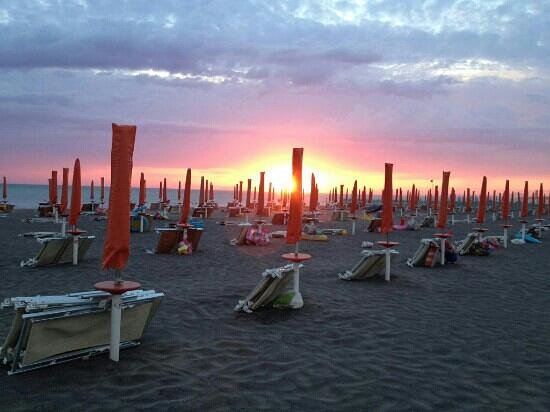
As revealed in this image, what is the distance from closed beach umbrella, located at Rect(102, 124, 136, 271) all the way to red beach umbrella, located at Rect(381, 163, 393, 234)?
21.3 ft

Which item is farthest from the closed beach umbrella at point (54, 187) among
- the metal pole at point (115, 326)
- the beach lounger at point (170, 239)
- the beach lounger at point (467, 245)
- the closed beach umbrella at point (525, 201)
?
the closed beach umbrella at point (525, 201)

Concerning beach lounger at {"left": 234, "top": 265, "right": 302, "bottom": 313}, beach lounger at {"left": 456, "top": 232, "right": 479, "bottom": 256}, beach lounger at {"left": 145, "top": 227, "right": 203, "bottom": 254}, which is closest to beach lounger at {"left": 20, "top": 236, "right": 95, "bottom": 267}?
beach lounger at {"left": 145, "top": 227, "right": 203, "bottom": 254}

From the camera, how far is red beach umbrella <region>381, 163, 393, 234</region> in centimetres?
1036

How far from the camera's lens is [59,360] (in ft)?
16.5

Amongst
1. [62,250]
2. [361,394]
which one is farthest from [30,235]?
[361,394]

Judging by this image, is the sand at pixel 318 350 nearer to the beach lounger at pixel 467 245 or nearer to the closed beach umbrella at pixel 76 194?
the closed beach umbrella at pixel 76 194

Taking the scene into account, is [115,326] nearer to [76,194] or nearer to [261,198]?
[76,194]

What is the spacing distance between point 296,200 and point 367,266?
3.36m

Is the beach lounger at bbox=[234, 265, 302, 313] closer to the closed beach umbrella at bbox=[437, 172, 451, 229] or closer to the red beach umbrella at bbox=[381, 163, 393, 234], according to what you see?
the red beach umbrella at bbox=[381, 163, 393, 234]

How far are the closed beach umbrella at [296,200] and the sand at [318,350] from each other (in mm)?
1252

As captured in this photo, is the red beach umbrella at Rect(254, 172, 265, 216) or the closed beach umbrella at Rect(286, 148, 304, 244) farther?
the red beach umbrella at Rect(254, 172, 265, 216)

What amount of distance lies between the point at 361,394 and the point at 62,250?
9.14 meters

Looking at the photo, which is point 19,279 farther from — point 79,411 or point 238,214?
point 238,214

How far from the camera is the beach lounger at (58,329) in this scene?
15.6 feet
